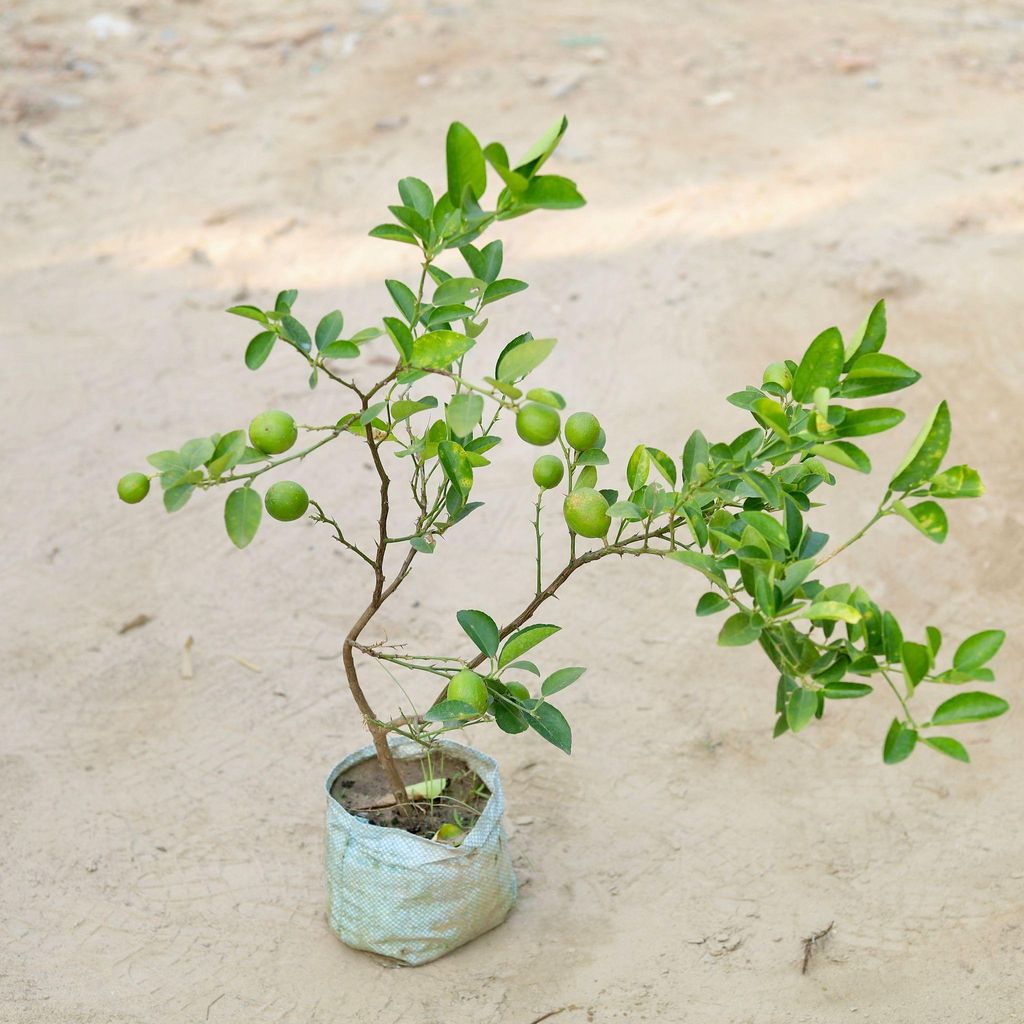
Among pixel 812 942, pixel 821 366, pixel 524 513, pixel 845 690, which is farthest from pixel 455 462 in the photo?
pixel 524 513

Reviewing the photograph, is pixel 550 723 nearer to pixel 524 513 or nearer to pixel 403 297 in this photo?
pixel 403 297

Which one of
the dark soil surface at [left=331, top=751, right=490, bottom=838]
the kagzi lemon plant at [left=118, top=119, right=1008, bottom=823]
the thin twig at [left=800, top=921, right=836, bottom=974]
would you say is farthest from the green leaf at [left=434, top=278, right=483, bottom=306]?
the thin twig at [left=800, top=921, right=836, bottom=974]

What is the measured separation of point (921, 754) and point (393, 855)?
1458 mm

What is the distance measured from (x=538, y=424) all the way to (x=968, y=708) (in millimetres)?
636

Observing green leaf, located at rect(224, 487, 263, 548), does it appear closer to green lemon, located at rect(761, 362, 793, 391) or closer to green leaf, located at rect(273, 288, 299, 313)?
green leaf, located at rect(273, 288, 299, 313)

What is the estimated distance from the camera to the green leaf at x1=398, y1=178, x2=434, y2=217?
1.76 metres

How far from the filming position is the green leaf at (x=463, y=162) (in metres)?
1.51

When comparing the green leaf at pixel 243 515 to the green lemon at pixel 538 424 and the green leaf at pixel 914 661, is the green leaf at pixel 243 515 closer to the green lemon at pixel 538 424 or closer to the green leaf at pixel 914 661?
the green lemon at pixel 538 424

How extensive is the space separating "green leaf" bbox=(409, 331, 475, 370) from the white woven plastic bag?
0.93 metres

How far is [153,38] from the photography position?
22.1 feet

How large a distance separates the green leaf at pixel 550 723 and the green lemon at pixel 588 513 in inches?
13.1

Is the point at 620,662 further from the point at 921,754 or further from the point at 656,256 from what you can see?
the point at 656,256

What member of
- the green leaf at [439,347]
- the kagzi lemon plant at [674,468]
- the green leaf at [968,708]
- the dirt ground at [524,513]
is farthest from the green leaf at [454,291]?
the dirt ground at [524,513]

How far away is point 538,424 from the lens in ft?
5.19
